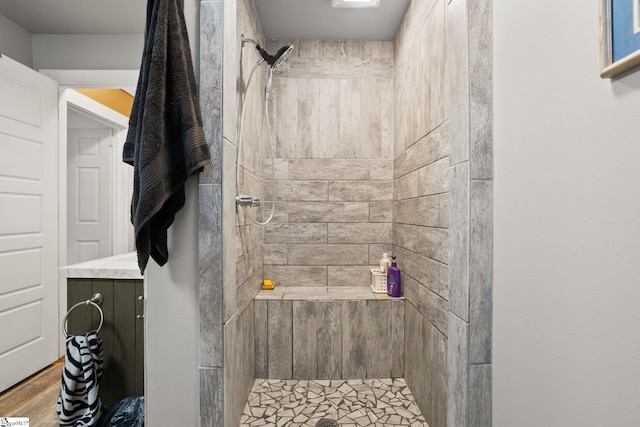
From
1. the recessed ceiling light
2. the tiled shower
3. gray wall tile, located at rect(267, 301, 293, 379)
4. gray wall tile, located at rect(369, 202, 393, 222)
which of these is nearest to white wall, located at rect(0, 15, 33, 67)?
the tiled shower

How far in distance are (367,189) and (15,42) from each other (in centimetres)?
313

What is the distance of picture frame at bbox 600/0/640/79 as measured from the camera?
63 cm

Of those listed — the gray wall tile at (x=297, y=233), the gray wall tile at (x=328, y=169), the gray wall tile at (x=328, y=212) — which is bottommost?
the gray wall tile at (x=297, y=233)

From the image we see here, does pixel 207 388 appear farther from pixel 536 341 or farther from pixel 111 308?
pixel 536 341

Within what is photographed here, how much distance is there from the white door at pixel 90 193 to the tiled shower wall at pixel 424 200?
327cm

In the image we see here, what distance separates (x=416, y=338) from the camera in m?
1.96

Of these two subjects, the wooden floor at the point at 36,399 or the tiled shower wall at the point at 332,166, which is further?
the tiled shower wall at the point at 332,166

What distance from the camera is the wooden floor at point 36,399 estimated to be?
6.25 feet

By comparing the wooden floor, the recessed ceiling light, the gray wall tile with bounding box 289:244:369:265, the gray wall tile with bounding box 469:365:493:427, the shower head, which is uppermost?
the recessed ceiling light

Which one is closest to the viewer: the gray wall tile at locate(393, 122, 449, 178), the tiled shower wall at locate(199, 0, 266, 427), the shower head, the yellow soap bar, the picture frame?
the picture frame

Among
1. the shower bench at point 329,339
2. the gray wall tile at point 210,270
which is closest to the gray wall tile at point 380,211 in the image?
the shower bench at point 329,339

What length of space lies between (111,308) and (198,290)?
0.93 meters

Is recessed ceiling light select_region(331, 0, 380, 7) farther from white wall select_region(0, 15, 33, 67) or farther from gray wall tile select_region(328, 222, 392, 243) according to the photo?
white wall select_region(0, 15, 33, 67)

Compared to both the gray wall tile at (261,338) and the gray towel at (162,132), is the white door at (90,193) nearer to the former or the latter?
the gray wall tile at (261,338)
